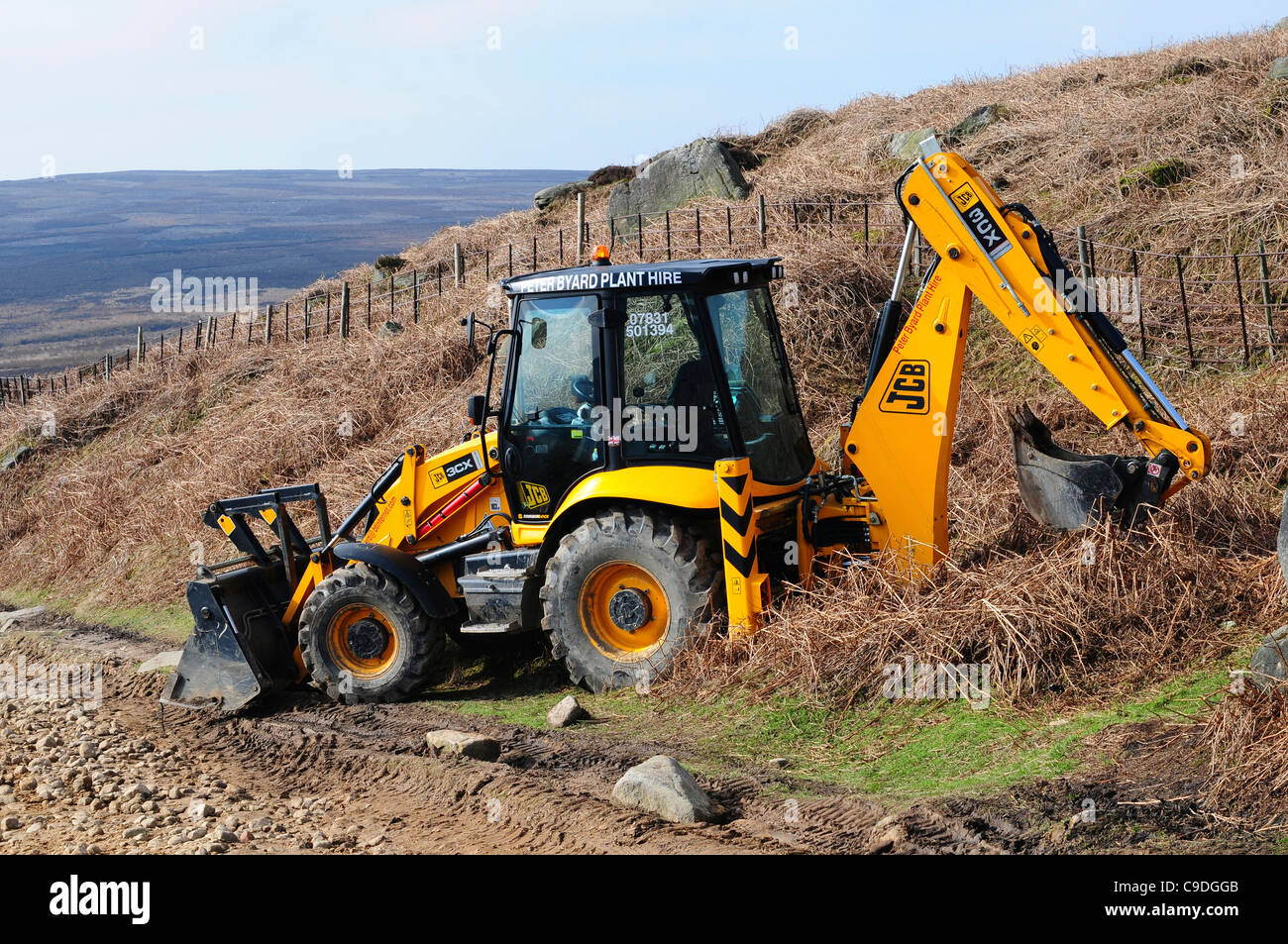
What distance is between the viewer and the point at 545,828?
232 inches

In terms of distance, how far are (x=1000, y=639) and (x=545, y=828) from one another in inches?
113

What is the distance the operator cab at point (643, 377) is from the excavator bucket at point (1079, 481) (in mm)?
1474

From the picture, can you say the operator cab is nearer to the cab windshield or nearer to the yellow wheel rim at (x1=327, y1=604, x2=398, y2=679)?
the cab windshield

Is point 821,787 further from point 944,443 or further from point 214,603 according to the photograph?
point 214,603

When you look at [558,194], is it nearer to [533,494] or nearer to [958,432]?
[958,432]

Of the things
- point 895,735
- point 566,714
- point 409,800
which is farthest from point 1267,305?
point 409,800

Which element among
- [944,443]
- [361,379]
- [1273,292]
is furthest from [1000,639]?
[361,379]

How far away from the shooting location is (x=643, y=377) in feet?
25.6

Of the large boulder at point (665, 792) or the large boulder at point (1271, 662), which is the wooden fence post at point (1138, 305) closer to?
the large boulder at point (1271, 662)

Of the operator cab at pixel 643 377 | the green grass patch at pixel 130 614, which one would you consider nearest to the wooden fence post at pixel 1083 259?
the operator cab at pixel 643 377

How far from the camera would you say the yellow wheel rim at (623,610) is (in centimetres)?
772

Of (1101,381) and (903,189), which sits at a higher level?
(903,189)

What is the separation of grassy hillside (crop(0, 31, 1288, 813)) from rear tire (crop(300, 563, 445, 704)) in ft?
6.80

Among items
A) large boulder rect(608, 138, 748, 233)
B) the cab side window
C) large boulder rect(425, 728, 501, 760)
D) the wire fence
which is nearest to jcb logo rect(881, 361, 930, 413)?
the cab side window
